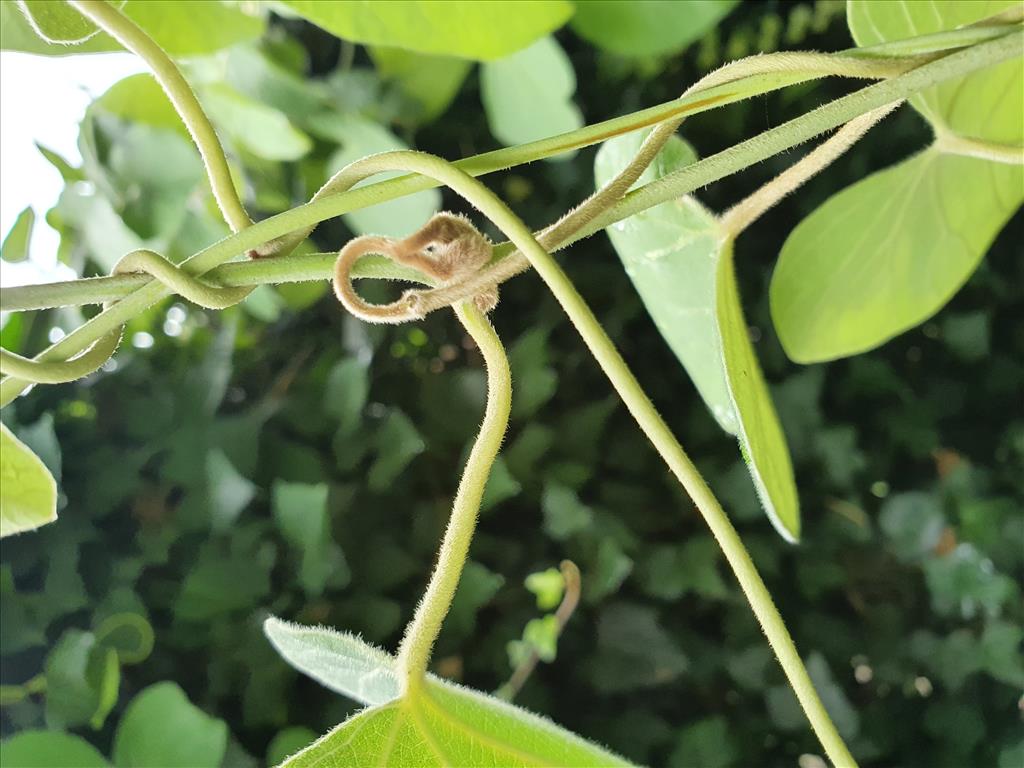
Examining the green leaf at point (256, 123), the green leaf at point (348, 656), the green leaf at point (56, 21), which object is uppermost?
the green leaf at point (56, 21)

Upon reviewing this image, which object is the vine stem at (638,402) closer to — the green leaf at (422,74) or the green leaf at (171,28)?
the green leaf at (171,28)

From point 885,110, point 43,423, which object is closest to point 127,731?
point 43,423

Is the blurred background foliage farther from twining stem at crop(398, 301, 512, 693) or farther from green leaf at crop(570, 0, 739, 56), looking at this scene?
twining stem at crop(398, 301, 512, 693)

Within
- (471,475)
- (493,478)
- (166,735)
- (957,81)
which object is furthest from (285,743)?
(957,81)

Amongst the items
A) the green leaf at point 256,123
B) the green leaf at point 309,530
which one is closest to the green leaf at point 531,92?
the green leaf at point 256,123

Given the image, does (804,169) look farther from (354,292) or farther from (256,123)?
(256,123)

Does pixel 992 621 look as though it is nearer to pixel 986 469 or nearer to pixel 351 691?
pixel 986 469

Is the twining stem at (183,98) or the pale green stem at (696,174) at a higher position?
the twining stem at (183,98)

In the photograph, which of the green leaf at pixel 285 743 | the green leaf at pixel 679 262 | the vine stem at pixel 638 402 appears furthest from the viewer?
the green leaf at pixel 285 743
